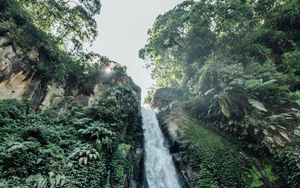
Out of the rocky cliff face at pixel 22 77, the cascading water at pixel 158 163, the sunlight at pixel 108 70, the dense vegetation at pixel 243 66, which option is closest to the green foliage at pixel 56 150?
the rocky cliff face at pixel 22 77

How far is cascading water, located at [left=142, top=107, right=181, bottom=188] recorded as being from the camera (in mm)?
11656

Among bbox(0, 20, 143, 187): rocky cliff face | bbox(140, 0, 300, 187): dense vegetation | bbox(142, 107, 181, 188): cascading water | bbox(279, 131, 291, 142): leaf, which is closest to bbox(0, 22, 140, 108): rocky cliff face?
bbox(0, 20, 143, 187): rocky cliff face

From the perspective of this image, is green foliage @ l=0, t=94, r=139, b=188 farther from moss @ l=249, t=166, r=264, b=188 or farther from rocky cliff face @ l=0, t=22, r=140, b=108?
moss @ l=249, t=166, r=264, b=188

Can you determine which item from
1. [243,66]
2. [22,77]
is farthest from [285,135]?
[22,77]

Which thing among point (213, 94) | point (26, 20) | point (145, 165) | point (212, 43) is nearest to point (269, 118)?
point (213, 94)

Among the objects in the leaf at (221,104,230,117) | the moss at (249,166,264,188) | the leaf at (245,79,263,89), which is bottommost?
the moss at (249,166,264,188)

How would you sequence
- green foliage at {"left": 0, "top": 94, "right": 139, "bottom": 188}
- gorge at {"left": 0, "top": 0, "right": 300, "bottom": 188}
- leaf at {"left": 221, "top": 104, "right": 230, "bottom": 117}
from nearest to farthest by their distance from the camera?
green foliage at {"left": 0, "top": 94, "right": 139, "bottom": 188} → gorge at {"left": 0, "top": 0, "right": 300, "bottom": 188} → leaf at {"left": 221, "top": 104, "right": 230, "bottom": 117}

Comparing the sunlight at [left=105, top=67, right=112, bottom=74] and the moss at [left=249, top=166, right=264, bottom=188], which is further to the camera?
the sunlight at [left=105, top=67, right=112, bottom=74]

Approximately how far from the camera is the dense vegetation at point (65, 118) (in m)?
7.72

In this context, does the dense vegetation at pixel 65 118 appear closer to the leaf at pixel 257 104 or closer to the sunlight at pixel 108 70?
the sunlight at pixel 108 70

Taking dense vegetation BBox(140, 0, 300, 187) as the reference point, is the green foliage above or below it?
below

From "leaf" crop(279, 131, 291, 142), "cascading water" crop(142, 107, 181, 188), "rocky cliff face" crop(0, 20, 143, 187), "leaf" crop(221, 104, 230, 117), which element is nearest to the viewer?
"leaf" crop(279, 131, 291, 142)

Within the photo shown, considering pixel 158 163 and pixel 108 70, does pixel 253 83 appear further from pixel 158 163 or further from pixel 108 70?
pixel 108 70

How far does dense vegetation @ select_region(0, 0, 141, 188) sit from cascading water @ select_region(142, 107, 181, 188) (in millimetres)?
953
